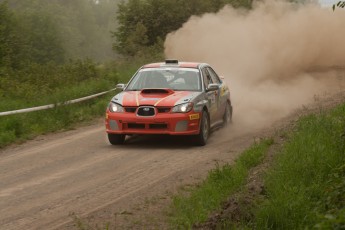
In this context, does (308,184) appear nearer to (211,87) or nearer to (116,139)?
(211,87)

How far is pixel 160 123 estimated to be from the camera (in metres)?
11.5

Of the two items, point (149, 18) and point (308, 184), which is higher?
point (149, 18)

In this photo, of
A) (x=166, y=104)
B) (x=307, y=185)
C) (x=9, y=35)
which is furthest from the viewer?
(x=9, y=35)

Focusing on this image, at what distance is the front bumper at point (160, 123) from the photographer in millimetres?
11453

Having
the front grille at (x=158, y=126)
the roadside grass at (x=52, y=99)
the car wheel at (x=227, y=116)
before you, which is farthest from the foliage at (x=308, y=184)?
the roadside grass at (x=52, y=99)

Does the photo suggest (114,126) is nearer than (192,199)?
No

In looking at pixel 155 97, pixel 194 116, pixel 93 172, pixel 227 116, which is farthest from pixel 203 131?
pixel 93 172

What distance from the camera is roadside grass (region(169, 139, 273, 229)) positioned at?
656cm

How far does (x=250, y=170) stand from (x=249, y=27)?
21636 millimetres

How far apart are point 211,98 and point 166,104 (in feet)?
5.02

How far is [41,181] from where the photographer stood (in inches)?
357

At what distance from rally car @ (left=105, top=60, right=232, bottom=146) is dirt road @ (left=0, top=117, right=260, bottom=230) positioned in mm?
378

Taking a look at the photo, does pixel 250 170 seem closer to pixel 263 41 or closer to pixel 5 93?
pixel 5 93

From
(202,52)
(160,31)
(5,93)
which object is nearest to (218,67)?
(202,52)
